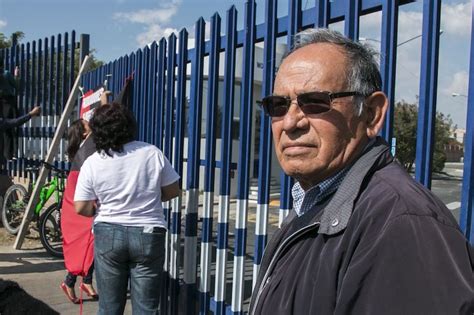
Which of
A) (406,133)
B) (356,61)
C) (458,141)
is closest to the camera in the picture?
(356,61)

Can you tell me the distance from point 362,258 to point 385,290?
8cm

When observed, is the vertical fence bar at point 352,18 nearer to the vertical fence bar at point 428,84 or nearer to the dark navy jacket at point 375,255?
the vertical fence bar at point 428,84

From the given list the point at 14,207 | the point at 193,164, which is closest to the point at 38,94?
the point at 14,207

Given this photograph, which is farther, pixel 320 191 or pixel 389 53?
pixel 389 53

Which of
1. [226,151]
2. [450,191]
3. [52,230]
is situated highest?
[226,151]

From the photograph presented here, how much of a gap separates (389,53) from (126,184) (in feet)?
6.25

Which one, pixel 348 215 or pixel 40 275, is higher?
pixel 348 215

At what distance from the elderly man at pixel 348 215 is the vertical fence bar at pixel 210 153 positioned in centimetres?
205

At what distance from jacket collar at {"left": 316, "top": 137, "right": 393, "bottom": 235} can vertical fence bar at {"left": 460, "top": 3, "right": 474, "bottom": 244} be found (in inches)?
33.7

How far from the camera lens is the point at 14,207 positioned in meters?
7.80

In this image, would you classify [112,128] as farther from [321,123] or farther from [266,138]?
[321,123]

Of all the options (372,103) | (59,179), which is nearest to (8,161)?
(59,179)

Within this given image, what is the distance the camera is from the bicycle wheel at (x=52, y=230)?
659 cm

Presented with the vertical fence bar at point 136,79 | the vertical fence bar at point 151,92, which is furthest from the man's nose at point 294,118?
the vertical fence bar at point 136,79
